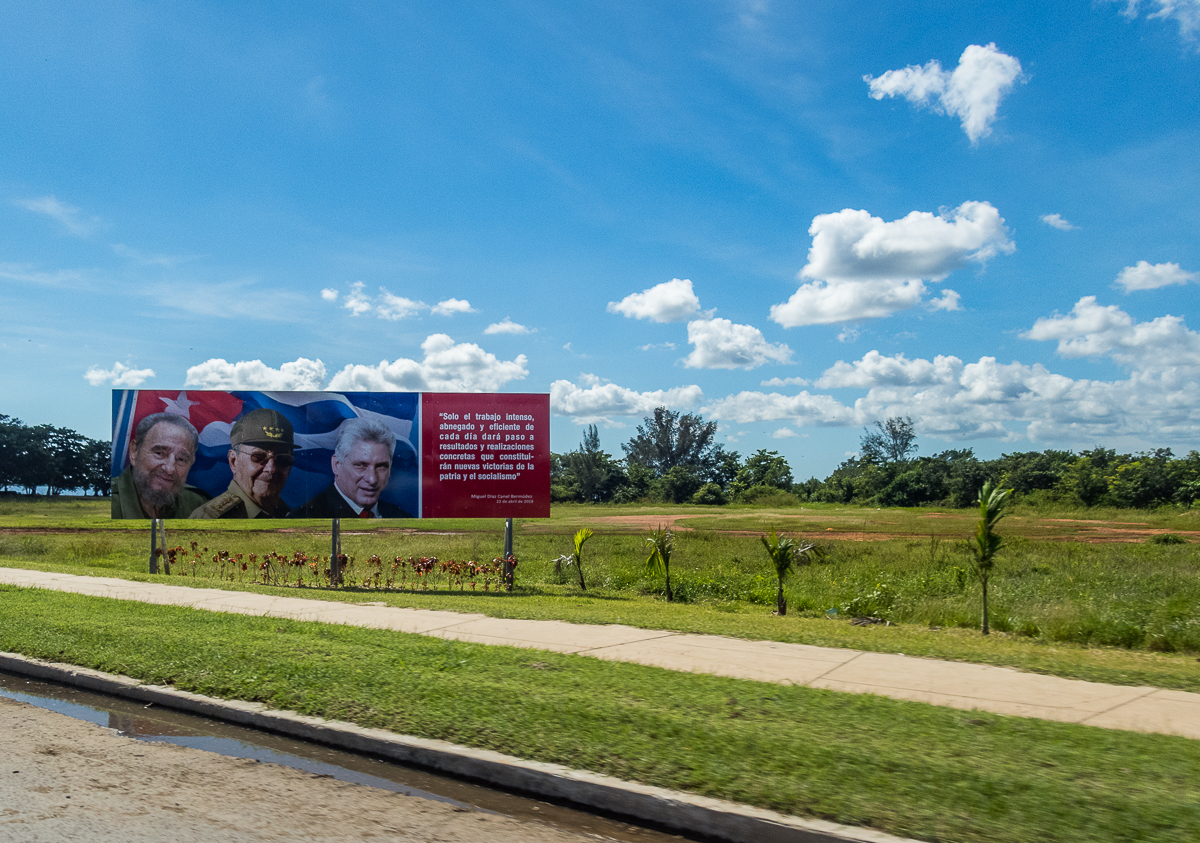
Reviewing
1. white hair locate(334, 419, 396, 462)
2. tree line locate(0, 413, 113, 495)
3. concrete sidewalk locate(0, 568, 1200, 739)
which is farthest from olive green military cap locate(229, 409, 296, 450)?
tree line locate(0, 413, 113, 495)

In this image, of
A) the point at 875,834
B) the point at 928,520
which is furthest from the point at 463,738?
the point at 928,520

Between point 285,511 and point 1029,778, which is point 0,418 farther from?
point 1029,778

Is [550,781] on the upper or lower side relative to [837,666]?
lower

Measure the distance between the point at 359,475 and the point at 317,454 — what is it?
1.02 metres

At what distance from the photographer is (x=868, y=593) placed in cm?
1597

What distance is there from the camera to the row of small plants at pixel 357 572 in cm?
1826

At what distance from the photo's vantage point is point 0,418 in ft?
265

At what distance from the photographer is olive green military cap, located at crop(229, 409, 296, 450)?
1842cm

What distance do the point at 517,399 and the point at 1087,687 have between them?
13121 mm

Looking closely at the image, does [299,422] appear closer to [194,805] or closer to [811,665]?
[811,665]

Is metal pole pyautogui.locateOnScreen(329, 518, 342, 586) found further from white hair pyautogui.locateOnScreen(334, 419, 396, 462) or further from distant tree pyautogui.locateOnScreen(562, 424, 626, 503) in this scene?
distant tree pyautogui.locateOnScreen(562, 424, 626, 503)

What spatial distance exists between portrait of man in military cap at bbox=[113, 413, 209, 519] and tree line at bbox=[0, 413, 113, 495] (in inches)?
2546

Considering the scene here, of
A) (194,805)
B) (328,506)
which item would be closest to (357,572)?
(328,506)

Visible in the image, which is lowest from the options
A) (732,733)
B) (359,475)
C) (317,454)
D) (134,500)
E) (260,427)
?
(732,733)
